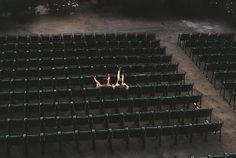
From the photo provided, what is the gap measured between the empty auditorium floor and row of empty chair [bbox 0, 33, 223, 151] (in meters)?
0.40

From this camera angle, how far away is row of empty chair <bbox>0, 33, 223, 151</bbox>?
15.2m

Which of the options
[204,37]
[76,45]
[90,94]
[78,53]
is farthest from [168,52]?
[90,94]

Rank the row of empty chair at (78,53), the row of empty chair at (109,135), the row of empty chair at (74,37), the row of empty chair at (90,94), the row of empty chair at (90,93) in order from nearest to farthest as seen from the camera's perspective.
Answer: the row of empty chair at (109,135), the row of empty chair at (90,94), the row of empty chair at (90,93), the row of empty chair at (78,53), the row of empty chair at (74,37)

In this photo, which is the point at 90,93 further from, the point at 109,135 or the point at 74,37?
the point at 74,37

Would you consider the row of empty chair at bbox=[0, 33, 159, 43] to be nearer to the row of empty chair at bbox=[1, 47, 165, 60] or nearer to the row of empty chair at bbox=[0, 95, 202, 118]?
the row of empty chair at bbox=[1, 47, 165, 60]

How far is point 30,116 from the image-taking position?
16641 millimetres

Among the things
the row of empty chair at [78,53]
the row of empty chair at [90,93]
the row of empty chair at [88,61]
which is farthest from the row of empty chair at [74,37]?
the row of empty chair at [90,93]

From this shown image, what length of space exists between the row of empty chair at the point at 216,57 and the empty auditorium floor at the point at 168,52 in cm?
34

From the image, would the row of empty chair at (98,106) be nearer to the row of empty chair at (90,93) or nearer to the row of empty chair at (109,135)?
the row of empty chair at (90,93)

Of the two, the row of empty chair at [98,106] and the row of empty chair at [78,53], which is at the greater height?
the row of empty chair at [78,53]

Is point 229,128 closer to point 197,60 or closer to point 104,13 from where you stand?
point 197,60

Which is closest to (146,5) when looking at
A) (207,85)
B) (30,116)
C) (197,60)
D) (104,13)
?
(104,13)

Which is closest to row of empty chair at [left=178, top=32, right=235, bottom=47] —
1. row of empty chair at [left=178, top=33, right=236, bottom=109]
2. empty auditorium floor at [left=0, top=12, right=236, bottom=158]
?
row of empty chair at [left=178, top=33, right=236, bottom=109]

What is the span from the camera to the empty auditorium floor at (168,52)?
14969 millimetres
